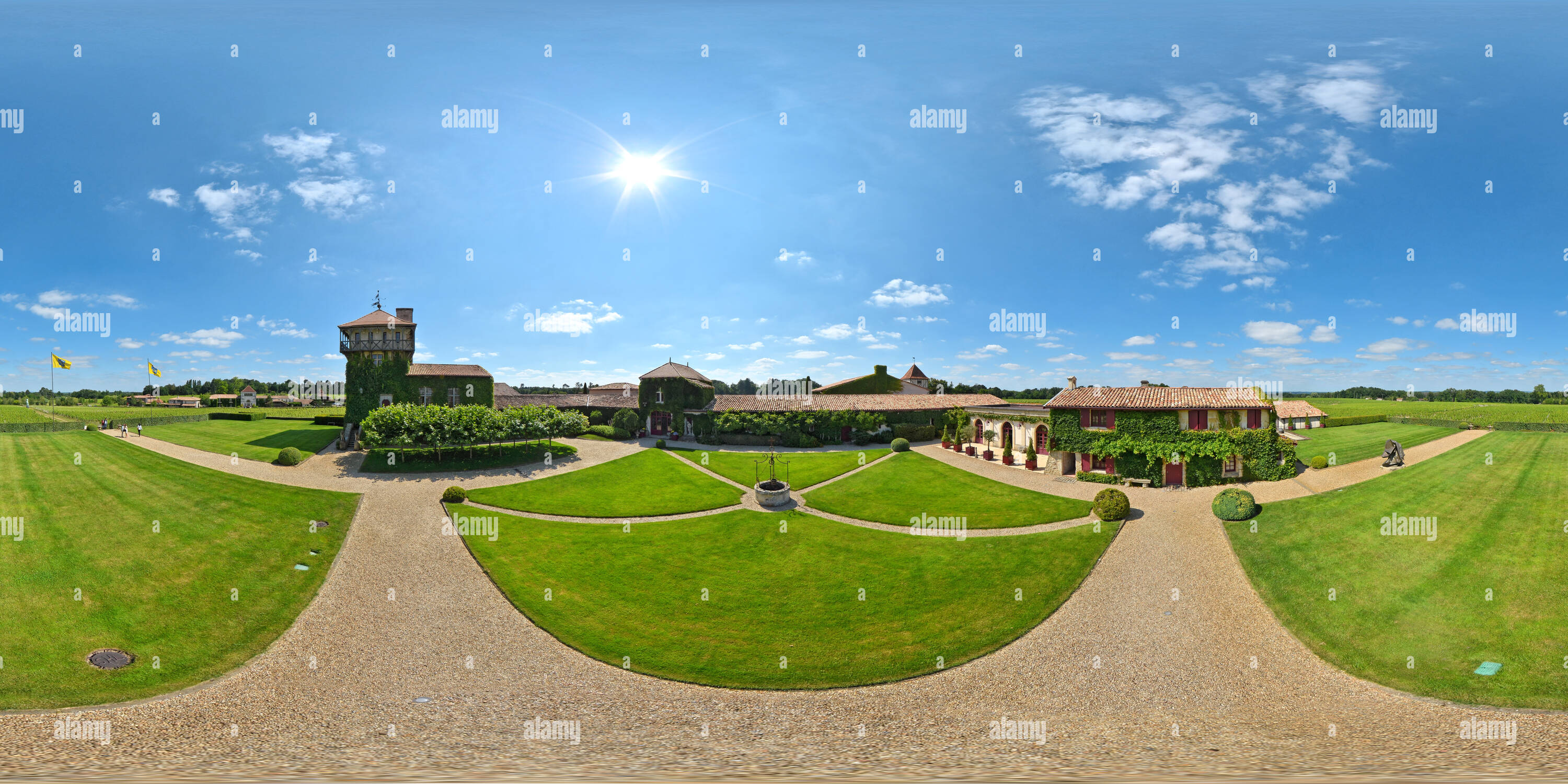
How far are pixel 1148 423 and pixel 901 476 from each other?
1497 cm

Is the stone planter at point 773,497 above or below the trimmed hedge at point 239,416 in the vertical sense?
below

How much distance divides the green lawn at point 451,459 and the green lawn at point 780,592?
14727 millimetres

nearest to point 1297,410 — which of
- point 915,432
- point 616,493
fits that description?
point 915,432

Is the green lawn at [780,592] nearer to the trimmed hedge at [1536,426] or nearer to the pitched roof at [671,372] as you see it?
the pitched roof at [671,372]

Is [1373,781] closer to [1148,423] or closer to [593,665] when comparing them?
[593,665]

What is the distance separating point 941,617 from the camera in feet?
59.1

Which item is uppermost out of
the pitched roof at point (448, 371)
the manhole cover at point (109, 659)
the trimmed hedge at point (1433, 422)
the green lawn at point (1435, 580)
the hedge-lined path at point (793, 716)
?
the pitched roof at point (448, 371)

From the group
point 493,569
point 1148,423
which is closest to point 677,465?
point 493,569

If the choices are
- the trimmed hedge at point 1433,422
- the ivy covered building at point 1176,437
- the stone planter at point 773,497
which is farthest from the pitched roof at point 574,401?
the trimmed hedge at point 1433,422

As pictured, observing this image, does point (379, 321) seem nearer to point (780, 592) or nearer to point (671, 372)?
point (671, 372)

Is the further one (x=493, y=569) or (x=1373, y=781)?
(x=493, y=569)

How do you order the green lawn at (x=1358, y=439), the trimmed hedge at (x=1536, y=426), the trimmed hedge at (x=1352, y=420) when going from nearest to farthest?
the green lawn at (x=1358, y=439) → the trimmed hedge at (x=1536, y=426) → the trimmed hedge at (x=1352, y=420)

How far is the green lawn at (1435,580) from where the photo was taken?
48.6 feet

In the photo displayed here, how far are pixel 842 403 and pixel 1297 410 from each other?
56.6 metres
